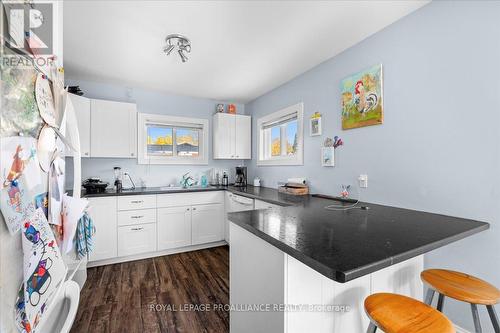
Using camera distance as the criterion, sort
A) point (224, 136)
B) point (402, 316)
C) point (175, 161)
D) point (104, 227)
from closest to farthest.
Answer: point (402, 316) → point (104, 227) → point (175, 161) → point (224, 136)

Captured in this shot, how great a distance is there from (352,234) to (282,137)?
2303mm

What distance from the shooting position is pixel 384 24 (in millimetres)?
1720

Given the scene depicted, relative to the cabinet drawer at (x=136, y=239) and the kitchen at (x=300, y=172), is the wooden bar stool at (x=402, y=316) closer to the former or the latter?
the kitchen at (x=300, y=172)

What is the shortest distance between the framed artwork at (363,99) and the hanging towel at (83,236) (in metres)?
2.11

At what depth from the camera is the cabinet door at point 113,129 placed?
2.75 metres

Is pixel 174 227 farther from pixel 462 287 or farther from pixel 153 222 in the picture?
pixel 462 287

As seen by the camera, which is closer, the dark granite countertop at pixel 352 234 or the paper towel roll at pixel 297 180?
the dark granite countertop at pixel 352 234

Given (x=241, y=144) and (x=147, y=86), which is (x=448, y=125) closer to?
(x=241, y=144)

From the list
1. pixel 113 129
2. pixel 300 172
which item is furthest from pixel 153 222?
pixel 300 172

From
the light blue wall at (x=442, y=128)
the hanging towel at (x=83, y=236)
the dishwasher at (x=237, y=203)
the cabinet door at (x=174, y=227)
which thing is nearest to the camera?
the hanging towel at (x=83, y=236)

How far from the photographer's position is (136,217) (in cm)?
275

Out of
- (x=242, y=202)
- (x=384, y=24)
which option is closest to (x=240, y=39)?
(x=384, y=24)

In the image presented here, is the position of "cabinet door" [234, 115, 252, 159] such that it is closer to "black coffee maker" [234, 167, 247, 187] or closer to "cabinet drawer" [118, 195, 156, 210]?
"black coffee maker" [234, 167, 247, 187]

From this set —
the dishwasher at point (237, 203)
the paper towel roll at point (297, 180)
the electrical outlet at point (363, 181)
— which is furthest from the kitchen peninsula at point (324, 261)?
the dishwasher at point (237, 203)
